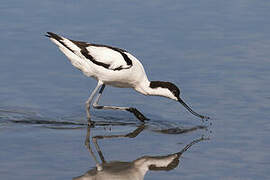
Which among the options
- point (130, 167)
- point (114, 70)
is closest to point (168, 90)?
point (114, 70)

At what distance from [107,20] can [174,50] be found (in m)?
1.82

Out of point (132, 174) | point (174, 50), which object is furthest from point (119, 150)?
point (174, 50)

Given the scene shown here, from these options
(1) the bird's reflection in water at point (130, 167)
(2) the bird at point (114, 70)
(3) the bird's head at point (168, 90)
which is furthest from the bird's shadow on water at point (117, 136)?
(3) the bird's head at point (168, 90)

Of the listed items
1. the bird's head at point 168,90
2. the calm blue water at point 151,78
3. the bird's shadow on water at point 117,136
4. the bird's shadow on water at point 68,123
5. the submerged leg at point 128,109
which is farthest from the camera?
the bird's head at point 168,90

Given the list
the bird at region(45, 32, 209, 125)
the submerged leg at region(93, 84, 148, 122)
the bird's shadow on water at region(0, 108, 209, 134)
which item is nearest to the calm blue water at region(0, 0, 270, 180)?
the bird's shadow on water at region(0, 108, 209, 134)

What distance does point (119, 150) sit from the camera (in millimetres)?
8359

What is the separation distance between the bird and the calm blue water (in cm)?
24

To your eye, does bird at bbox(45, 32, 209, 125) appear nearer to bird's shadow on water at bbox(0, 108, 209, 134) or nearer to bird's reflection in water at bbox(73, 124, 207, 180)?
bird's shadow on water at bbox(0, 108, 209, 134)

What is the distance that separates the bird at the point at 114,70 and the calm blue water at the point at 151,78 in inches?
9.5

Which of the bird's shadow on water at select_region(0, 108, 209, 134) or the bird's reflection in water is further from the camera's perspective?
the bird's shadow on water at select_region(0, 108, 209, 134)

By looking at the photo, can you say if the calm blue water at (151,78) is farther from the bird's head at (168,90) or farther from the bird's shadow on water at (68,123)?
the bird's head at (168,90)

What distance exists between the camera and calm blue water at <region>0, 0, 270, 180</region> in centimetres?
802

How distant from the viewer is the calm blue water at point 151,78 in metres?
8.02

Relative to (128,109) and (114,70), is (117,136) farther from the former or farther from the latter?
(114,70)
